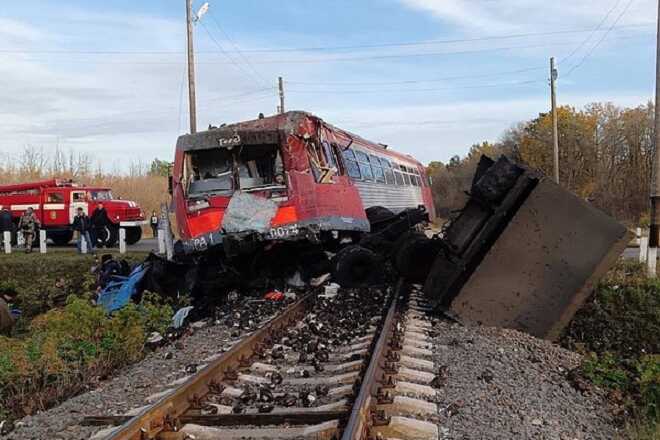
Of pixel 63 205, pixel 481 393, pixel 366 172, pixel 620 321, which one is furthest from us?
pixel 63 205

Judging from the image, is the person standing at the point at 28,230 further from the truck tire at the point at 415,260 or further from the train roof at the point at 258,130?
the truck tire at the point at 415,260

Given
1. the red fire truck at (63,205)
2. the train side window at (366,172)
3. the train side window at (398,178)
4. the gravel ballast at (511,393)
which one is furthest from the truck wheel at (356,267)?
the red fire truck at (63,205)

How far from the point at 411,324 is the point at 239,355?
2293 millimetres

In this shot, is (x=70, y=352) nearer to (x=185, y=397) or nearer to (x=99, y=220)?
(x=185, y=397)

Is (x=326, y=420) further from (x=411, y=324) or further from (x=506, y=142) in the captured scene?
(x=506, y=142)

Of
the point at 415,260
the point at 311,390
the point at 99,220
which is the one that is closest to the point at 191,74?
the point at 99,220

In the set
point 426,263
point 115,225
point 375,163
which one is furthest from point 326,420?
point 115,225

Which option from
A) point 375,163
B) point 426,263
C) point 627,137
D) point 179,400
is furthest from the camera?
point 627,137

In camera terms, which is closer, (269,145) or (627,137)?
(269,145)

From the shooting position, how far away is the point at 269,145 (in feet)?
38.4

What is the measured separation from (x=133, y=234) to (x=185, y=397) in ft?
80.2

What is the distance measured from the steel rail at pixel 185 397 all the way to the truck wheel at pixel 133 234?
856 inches

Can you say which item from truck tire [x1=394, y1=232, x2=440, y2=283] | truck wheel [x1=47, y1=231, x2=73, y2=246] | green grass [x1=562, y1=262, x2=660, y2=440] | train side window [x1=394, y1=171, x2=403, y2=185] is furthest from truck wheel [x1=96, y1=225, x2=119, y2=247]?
green grass [x1=562, y1=262, x2=660, y2=440]

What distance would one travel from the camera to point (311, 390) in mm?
5449
